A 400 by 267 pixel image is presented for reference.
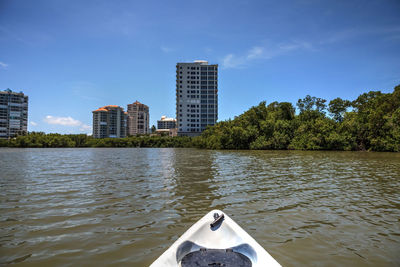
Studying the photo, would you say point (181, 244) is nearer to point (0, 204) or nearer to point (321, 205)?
point (321, 205)

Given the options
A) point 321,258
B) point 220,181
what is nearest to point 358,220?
point 321,258

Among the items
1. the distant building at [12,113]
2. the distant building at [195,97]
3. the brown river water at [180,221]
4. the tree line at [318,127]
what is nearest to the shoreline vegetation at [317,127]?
the tree line at [318,127]

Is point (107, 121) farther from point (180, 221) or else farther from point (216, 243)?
point (216, 243)

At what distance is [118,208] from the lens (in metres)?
6.28

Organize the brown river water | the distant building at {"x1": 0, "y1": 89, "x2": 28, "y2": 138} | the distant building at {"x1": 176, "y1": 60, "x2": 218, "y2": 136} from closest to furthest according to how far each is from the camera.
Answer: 1. the brown river water
2. the distant building at {"x1": 0, "y1": 89, "x2": 28, "y2": 138}
3. the distant building at {"x1": 176, "y1": 60, "x2": 218, "y2": 136}

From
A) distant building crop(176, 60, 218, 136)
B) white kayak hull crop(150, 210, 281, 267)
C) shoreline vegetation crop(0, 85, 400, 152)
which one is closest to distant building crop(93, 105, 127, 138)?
distant building crop(176, 60, 218, 136)

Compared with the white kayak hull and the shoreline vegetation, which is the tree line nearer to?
the shoreline vegetation

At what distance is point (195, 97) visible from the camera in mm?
105812

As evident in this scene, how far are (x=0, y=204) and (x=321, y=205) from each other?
9.35m

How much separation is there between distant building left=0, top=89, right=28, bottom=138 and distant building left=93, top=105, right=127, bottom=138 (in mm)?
57627

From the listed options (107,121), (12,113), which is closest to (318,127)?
(12,113)

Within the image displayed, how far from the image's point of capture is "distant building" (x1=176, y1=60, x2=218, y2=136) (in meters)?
105

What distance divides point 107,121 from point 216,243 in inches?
7105

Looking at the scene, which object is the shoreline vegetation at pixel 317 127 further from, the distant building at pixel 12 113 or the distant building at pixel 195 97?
the distant building at pixel 12 113
